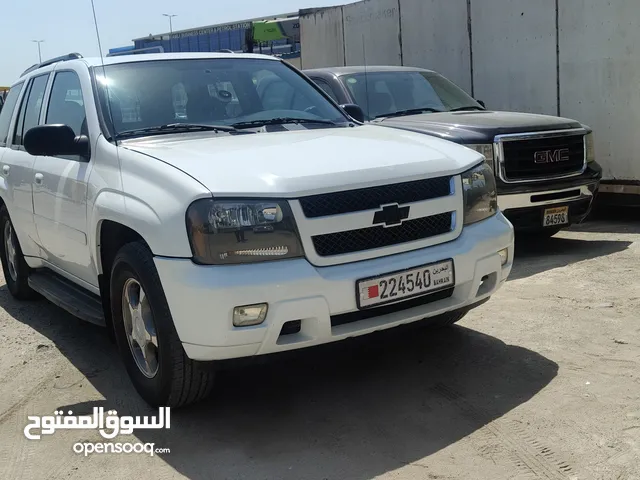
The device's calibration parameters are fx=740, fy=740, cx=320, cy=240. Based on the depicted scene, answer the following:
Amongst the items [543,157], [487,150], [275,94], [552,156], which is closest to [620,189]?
[552,156]

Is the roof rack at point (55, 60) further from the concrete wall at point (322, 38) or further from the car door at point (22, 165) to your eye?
the concrete wall at point (322, 38)

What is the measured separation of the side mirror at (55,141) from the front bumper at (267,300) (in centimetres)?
130

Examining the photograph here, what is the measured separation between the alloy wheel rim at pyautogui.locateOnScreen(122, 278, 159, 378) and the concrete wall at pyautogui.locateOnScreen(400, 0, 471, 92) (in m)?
8.08

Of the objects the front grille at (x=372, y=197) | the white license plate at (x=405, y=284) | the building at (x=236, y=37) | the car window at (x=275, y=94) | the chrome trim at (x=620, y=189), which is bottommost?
the chrome trim at (x=620, y=189)

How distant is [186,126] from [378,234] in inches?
58.0

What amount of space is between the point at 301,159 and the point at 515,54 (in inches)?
288

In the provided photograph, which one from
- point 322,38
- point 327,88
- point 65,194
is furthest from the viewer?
point 322,38

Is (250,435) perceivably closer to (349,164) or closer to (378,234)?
(378,234)

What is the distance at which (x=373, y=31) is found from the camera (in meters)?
12.4

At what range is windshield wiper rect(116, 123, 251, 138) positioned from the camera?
4.20 metres

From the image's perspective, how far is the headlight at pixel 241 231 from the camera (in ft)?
10.6

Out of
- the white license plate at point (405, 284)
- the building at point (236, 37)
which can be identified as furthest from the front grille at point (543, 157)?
the building at point (236, 37)

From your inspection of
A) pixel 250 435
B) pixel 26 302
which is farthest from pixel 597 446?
pixel 26 302

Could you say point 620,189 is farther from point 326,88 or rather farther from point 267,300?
point 267,300
